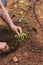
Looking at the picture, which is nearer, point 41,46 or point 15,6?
point 41,46

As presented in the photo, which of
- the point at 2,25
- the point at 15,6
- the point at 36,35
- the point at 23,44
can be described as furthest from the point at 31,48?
the point at 15,6

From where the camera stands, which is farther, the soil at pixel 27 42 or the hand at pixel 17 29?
the hand at pixel 17 29

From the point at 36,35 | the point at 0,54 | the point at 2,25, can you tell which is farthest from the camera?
the point at 2,25

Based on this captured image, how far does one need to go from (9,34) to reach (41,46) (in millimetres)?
614

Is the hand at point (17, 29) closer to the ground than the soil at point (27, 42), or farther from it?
farther from it

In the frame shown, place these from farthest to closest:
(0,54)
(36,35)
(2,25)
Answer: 1. (2,25)
2. (36,35)
3. (0,54)

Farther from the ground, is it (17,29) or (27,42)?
(17,29)

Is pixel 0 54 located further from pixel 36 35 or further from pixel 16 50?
pixel 36 35

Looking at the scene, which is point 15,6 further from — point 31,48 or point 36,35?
point 31,48

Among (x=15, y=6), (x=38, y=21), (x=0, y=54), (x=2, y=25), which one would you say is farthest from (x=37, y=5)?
(x=0, y=54)

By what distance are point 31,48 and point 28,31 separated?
1.51ft

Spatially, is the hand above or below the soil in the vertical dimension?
above

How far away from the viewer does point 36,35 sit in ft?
12.9

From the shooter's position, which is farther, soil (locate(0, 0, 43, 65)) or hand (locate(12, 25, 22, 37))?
hand (locate(12, 25, 22, 37))
